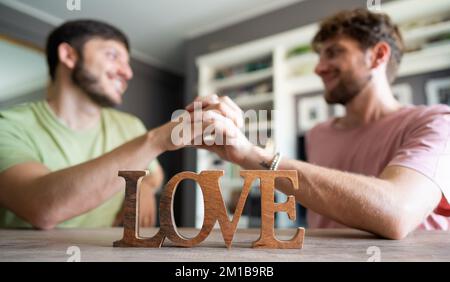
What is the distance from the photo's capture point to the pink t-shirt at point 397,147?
1.43 feet

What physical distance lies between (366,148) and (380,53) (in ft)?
0.81

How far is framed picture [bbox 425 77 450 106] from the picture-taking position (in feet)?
4.23

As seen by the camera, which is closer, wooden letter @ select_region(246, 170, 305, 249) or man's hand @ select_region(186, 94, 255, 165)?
wooden letter @ select_region(246, 170, 305, 249)

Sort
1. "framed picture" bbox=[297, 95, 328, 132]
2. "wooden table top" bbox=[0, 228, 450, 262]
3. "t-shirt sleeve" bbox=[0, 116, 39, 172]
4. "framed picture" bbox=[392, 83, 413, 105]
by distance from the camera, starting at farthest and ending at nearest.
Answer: "framed picture" bbox=[297, 95, 328, 132] → "framed picture" bbox=[392, 83, 413, 105] → "t-shirt sleeve" bbox=[0, 116, 39, 172] → "wooden table top" bbox=[0, 228, 450, 262]

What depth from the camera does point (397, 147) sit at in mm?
585

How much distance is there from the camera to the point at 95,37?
0.57 metres

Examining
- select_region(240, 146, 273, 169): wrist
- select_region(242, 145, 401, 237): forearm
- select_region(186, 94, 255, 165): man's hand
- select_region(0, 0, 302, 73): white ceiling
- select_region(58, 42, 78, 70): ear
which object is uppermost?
select_region(0, 0, 302, 73): white ceiling

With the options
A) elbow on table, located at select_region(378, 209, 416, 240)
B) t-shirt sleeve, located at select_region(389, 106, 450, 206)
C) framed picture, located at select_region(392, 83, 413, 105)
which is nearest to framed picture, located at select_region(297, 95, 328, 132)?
framed picture, located at select_region(392, 83, 413, 105)

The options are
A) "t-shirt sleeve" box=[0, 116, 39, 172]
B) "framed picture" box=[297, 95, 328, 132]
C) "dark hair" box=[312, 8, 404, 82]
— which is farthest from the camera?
"framed picture" box=[297, 95, 328, 132]

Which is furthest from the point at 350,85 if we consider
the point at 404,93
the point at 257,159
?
the point at 404,93

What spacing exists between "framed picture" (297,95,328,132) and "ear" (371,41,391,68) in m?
0.96

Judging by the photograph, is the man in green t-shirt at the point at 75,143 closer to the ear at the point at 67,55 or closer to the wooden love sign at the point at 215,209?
the ear at the point at 67,55

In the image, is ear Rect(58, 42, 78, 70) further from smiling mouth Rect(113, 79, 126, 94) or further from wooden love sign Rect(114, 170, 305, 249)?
→ wooden love sign Rect(114, 170, 305, 249)

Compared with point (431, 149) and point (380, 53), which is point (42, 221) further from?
point (380, 53)
